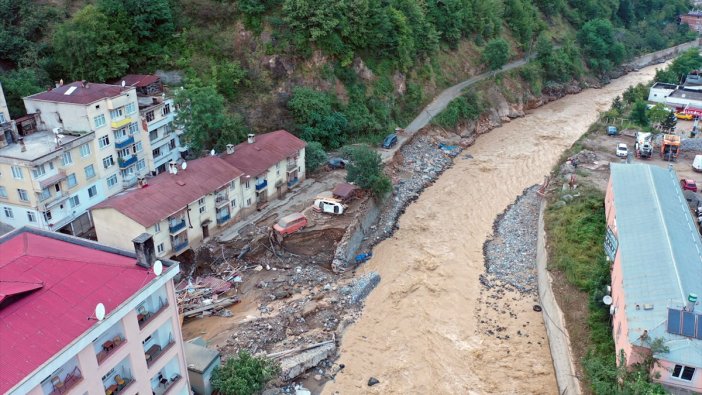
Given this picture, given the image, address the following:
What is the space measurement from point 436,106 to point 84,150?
33141 mm

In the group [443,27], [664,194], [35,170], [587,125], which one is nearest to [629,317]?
[664,194]

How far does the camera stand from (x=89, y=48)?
128 feet

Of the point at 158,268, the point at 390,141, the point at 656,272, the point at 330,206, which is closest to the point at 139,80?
the point at 330,206

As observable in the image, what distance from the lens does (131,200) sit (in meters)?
27.4

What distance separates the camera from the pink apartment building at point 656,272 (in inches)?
762

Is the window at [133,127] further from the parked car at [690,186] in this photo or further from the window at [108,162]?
the parked car at [690,186]

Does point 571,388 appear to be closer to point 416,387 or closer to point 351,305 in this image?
point 416,387

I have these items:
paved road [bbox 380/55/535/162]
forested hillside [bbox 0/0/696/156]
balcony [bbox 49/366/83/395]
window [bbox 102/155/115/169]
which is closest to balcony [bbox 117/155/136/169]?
window [bbox 102/155/115/169]

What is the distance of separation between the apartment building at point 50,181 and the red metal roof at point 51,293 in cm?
1210

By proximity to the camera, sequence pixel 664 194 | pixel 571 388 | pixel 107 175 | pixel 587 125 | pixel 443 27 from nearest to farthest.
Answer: pixel 571 388 → pixel 664 194 → pixel 107 175 → pixel 587 125 → pixel 443 27

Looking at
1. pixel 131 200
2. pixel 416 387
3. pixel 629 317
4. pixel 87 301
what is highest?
pixel 87 301

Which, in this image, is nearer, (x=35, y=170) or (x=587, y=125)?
(x=35, y=170)

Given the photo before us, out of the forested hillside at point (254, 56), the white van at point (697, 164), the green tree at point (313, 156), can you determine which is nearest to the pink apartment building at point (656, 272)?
the white van at point (697, 164)

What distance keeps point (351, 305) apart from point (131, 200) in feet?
41.2
